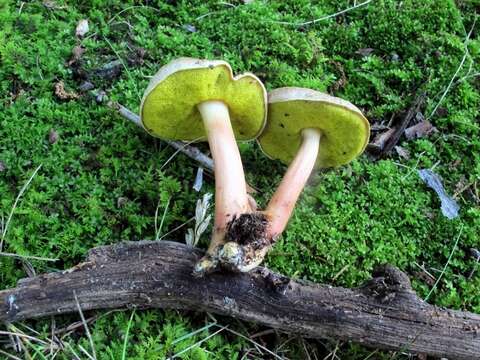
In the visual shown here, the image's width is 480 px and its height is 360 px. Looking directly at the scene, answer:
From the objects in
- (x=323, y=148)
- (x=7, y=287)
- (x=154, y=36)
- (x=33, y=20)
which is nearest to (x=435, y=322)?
(x=323, y=148)

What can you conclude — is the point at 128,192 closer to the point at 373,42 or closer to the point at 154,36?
A: the point at 154,36

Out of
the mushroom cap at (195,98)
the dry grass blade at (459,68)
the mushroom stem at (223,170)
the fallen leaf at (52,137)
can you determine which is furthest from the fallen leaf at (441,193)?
the fallen leaf at (52,137)

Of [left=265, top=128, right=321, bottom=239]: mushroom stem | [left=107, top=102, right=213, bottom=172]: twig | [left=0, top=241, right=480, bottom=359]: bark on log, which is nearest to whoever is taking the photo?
[left=0, top=241, right=480, bottom=359]: bark on log

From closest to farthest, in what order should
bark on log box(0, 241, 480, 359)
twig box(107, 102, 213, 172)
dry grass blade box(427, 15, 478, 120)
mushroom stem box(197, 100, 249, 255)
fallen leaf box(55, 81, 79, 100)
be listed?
bark on log box(0, 241, 480, 359) → mushroom stem box(197, 100, 249, 255) → twig box(107, 102, 213, 172) → fallen leaf box(55, 81, 79, 100) → dry grass blade box(427, 15, 478, 120)

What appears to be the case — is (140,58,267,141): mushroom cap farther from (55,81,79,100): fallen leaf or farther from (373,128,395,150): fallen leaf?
(373,128,395,150): fallen leaf

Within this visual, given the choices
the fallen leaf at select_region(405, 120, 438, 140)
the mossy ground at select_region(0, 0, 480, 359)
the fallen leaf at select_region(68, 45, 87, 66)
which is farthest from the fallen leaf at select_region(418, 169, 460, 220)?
the fallen leaf at select_region(68, 45, 87, 66)
